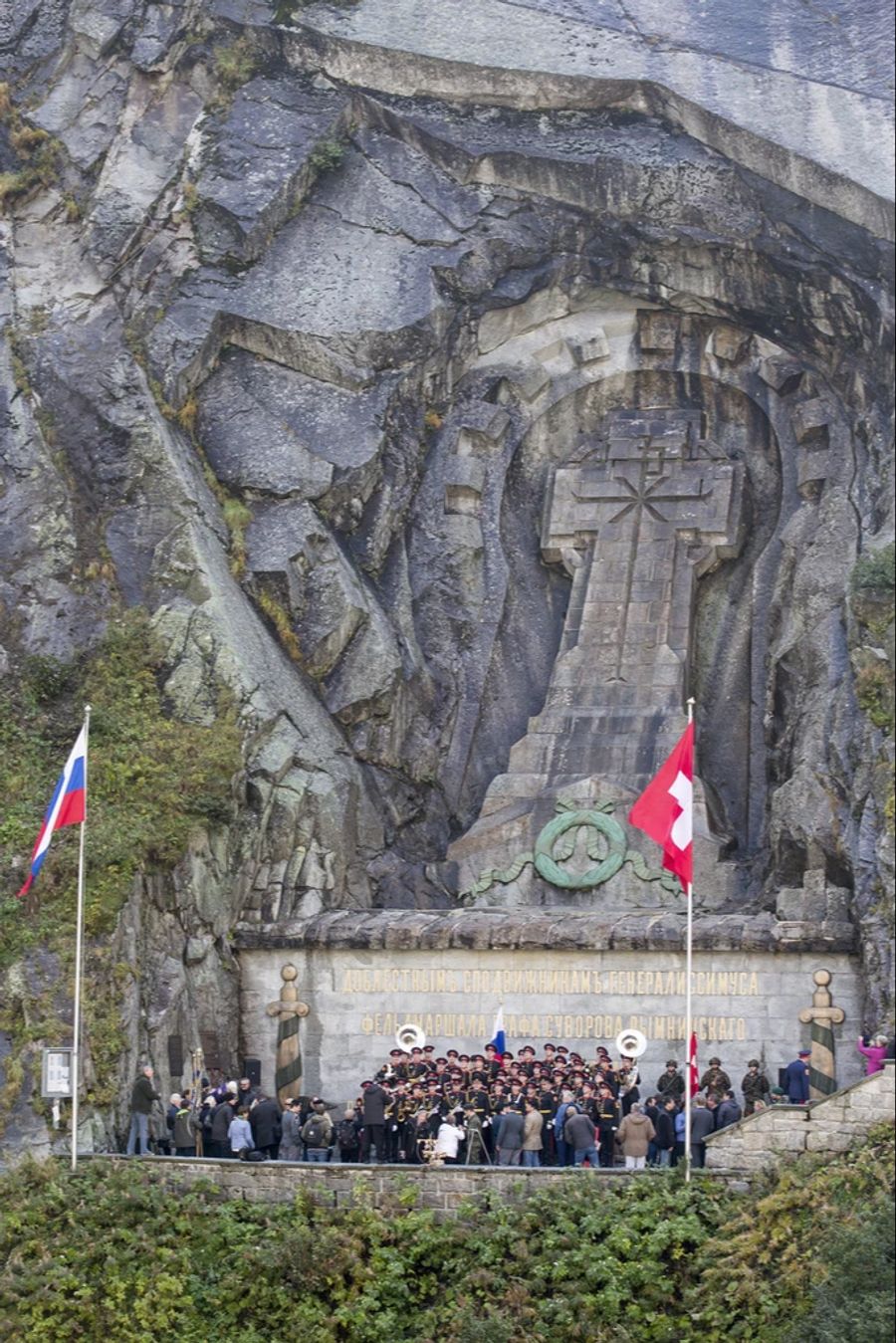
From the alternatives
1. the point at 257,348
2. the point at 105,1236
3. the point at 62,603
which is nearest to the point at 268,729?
the point at 62,603

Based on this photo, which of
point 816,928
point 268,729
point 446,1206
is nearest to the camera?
point 446,1206

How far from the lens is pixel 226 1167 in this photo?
40.6m

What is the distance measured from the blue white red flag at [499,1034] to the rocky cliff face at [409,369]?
159 inches

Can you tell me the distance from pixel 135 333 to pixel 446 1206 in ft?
61.2

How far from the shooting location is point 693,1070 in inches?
1667

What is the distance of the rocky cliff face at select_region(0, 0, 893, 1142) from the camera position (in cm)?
4906

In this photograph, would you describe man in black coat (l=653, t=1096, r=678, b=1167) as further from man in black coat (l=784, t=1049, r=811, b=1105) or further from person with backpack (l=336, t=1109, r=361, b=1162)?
person with backpack (l=336, t=1109, r=361, b=1162)

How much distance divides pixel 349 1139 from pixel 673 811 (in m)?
6.39

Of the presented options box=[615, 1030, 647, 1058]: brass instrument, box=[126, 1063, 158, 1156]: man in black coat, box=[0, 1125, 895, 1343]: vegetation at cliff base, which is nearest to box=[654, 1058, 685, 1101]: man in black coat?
box=[615, 1030, 647, 1058]: brass instrument

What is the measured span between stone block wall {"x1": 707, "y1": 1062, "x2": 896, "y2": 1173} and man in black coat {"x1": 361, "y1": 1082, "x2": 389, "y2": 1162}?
4675 millimetres

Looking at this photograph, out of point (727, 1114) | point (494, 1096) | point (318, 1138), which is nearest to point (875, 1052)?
point (727, 1114)

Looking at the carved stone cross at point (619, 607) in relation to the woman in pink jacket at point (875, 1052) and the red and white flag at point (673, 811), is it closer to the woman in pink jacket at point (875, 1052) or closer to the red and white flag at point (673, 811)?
the red and white flag at point (673, 811)

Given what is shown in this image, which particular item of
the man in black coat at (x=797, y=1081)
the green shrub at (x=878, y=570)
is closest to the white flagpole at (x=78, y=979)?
the man in black coat at (x=797, y=1081)

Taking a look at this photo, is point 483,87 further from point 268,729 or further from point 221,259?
point 268,729
